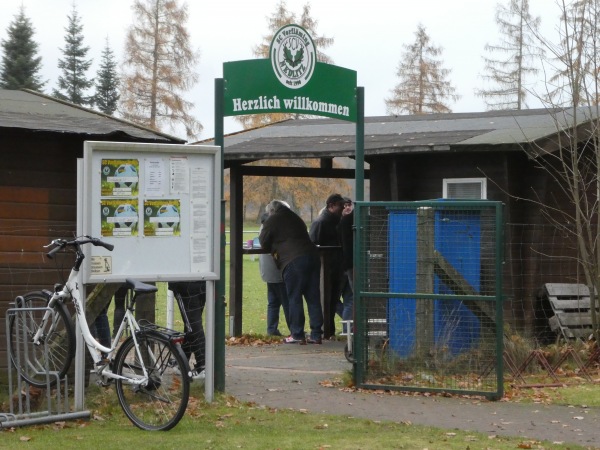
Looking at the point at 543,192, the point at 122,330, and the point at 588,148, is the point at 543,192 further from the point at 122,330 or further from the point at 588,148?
the point at 122,330

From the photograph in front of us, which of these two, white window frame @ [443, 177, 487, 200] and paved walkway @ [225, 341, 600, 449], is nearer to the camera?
paved walkway @ [225, 341, 600, 449]

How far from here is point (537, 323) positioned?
49.0ft

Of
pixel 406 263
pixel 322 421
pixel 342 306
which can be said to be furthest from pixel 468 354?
pixel 342 306

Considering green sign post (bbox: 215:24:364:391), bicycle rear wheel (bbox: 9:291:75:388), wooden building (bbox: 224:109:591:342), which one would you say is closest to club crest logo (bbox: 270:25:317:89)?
green sign post (bbox: 215:24:364:391)

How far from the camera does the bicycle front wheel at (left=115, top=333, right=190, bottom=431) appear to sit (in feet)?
27.8

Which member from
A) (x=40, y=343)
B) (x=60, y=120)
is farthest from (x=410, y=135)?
(x=40, y=343)

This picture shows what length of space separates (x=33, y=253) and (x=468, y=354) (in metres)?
4.03

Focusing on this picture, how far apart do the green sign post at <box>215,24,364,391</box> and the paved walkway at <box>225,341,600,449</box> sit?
72 centimetres

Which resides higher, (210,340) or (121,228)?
(121,228)

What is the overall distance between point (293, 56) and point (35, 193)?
8.86ft

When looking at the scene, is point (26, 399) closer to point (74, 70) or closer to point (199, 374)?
point (199, 374)

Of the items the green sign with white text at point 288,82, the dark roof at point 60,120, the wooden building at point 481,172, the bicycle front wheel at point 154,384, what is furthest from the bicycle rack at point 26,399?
the wooden building at point 481,172

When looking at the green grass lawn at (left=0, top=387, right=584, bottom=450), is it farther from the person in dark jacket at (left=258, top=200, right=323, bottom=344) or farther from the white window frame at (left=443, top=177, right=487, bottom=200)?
the white window frame at (left=443, top=177, right=487, bottom=200)

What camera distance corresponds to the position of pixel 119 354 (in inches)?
346
